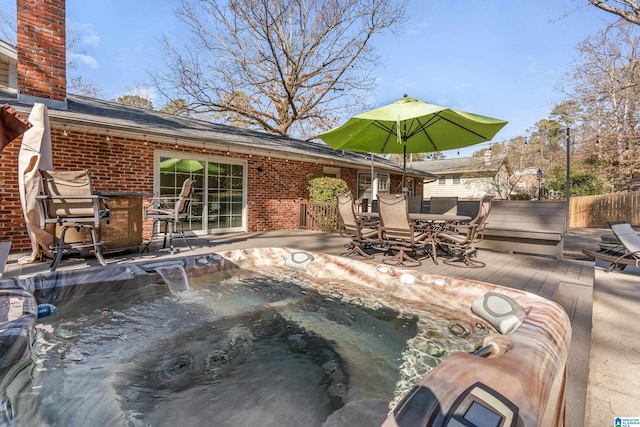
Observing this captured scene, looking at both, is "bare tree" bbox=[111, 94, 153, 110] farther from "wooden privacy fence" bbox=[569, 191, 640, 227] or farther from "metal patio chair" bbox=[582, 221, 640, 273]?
"wooden privacy fence" bbox=[569, 191, 640, 227]

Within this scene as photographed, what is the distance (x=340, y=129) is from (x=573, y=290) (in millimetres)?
3903

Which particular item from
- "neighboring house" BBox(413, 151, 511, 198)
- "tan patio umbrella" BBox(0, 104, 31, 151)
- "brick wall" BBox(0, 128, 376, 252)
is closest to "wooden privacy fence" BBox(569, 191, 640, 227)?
"neighboring house" BBox(413, 151, 511, 198)

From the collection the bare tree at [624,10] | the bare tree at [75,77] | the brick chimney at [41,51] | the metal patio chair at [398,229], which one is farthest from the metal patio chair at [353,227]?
the bare tree at [75,77]

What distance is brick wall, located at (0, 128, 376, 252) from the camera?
5.01 m

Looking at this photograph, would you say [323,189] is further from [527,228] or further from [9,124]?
[9,124]

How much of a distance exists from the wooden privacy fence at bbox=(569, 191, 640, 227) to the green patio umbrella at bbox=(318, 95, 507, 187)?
1225cm

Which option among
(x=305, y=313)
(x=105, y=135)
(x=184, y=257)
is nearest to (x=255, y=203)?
(x=105, y=135)

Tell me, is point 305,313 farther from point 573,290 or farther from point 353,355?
point 573,290

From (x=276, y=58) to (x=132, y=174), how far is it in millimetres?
9970

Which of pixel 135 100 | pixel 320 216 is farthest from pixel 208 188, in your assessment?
pixel 135 100

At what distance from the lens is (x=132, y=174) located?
6289 mm

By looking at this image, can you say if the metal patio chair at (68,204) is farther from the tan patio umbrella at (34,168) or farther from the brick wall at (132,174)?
the brick wall at (132,174)

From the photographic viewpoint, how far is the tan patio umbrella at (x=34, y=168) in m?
3.75

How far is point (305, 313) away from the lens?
10.7 ft
